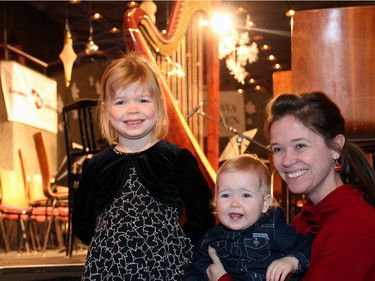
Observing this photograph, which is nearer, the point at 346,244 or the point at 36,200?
the point at 346,244

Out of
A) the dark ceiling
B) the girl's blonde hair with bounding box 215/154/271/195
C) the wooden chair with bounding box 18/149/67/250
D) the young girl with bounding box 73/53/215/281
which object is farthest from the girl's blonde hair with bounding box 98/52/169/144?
the dark ceiling

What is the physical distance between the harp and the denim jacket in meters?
1.25

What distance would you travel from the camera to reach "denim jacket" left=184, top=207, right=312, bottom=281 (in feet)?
6.04

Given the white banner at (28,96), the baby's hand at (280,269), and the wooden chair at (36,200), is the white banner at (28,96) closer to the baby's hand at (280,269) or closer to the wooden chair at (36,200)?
the wooden chair at (36,200)

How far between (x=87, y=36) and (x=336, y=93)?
377 inches

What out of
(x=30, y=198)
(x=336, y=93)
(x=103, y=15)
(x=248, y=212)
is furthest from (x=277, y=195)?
(x=103, y=15)

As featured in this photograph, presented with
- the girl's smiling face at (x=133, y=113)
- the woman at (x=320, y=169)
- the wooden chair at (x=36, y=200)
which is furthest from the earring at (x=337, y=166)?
the wooden chair at (x=36, y=200)

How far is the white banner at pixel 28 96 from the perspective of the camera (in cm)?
769

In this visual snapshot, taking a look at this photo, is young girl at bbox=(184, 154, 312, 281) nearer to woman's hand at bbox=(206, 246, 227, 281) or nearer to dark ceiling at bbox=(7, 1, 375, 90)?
woman's hand at bbox=(206, 246, 227, 281)

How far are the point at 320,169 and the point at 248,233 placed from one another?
0.28 metres

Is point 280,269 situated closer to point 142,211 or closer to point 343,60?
point 142,211

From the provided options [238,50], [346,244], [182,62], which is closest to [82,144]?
[182,62]

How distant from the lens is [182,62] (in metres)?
3.82

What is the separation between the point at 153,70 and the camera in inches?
88.6
